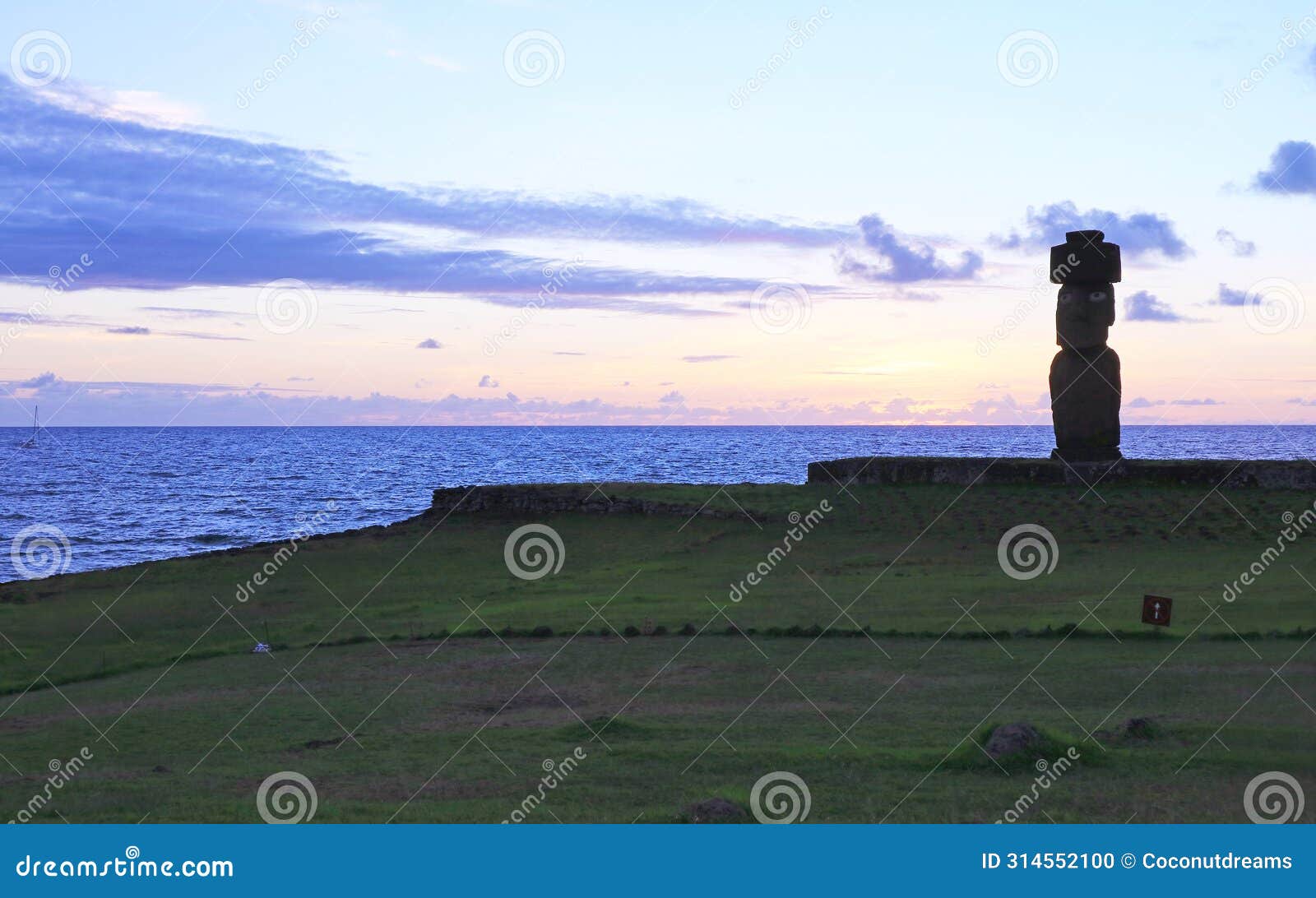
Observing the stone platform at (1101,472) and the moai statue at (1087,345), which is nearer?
the stone platform at (1101,472)

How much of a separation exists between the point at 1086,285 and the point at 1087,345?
1716mm

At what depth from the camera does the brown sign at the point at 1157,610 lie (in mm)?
15281

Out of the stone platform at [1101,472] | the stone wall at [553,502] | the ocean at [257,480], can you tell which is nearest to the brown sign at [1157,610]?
the stone platform at [1101,472]

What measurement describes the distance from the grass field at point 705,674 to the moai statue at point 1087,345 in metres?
2.38

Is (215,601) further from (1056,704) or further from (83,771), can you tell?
(1056,704)

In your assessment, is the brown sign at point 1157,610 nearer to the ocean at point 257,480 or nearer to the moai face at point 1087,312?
the moai face at point 1087,312

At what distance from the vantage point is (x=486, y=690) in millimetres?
14766

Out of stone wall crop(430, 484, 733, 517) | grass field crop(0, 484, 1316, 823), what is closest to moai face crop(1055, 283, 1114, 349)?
grass field crop(0, 484, 1316, 823)

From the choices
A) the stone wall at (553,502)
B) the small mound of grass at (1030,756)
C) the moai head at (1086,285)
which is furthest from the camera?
the stone wall at (553,502)

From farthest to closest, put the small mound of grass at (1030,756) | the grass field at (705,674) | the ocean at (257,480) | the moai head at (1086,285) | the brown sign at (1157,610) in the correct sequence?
1. the ocean at (257,480)
2. the moai head at (1086,285)
3. the brown sign at (1157,610)
4. the small mound of grass at (1030,756)
5. the grass field at (705,674)

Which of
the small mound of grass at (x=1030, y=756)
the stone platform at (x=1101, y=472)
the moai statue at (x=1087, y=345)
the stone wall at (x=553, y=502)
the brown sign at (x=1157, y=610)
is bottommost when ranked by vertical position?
the small mound of grass at (x=1030, y=756)

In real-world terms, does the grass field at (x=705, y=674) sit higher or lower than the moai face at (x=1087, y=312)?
lower

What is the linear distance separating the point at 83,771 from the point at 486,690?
4849mm

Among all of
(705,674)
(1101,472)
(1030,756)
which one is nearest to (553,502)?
(1101,472)
